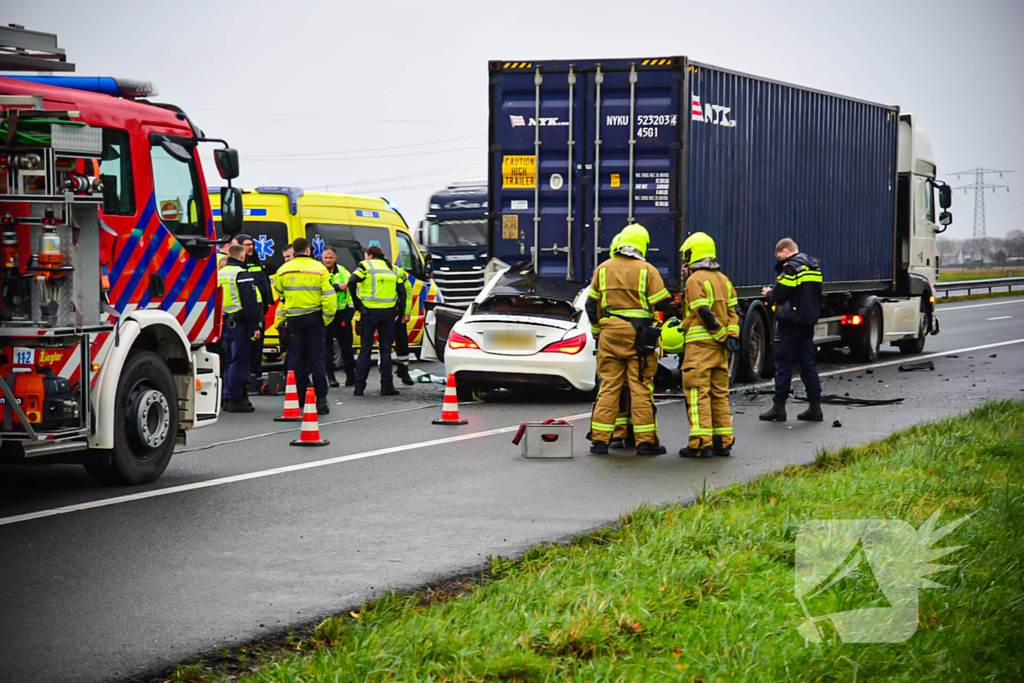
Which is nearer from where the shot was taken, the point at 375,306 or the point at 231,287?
the point at 231,287

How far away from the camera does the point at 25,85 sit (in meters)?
7.43

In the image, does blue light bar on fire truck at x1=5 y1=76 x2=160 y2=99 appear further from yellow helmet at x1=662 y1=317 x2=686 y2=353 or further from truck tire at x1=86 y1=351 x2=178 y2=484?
yellow helmet at x1=662 y1=317 x2=686 y2=353

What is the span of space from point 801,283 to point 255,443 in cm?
547

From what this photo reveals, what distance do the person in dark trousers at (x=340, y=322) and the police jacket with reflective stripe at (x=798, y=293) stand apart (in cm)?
560

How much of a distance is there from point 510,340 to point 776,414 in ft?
9.64

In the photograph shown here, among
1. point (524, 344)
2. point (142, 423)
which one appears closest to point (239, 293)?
point (524, 344)

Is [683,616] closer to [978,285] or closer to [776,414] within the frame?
[776,414]

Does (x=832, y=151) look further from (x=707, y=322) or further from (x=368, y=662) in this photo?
(x=368, y=662)

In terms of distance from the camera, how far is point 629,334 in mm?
9484

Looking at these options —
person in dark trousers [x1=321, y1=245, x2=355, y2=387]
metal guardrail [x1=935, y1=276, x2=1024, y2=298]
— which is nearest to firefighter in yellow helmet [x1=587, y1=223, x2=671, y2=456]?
person in dark trousers [x1=321, y1=245, x2=355, y2=387]

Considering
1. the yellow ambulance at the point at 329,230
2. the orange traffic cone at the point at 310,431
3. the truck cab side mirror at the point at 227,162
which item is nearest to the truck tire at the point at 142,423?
the truck cab side mirror at the point at 227,162

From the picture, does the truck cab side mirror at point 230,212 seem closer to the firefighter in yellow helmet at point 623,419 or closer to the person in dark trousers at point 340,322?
the firefighter in yellow helmet at point 623,419

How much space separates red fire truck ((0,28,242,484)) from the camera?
7.02m

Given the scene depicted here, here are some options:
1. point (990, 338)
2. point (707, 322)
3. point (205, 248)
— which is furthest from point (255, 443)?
point (990, 338)
